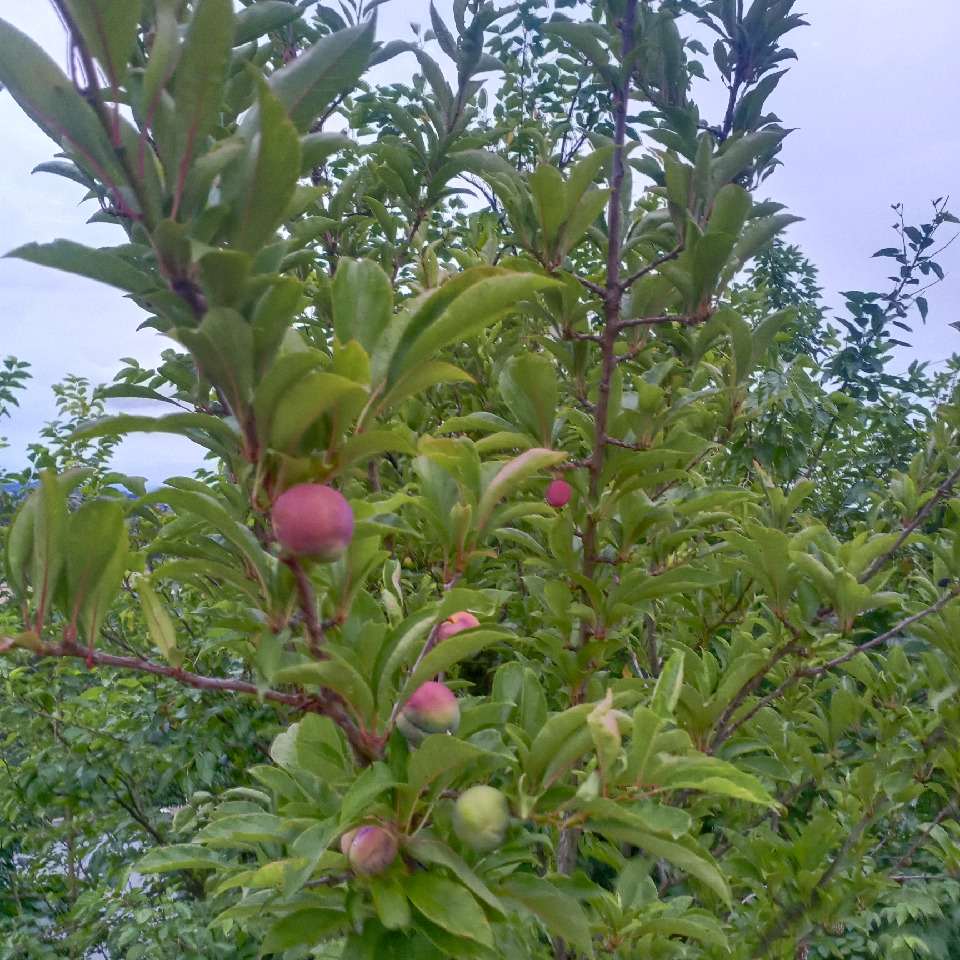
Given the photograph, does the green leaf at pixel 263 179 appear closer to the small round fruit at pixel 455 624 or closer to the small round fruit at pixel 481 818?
the small round fruit at pixel 455 624

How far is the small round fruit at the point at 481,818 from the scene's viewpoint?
853mm

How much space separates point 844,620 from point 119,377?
2746 millimetres

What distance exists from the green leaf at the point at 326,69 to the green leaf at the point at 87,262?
23 cm

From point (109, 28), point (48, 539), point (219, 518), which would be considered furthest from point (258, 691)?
point (109, 28)

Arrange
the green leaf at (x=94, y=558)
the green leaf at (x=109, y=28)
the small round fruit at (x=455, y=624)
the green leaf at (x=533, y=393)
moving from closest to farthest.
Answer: the green leaf at (x=109, y=28)
the green leaf at (x=94, y=558)
the small round fruit at (x=455, y=624)
the green leaf at (x=533, y=393)

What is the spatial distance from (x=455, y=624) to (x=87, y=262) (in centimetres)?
66

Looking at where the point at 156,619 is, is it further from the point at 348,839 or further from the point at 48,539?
the point at 348,839

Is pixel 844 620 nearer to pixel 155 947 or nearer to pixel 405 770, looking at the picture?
pixel 405 770

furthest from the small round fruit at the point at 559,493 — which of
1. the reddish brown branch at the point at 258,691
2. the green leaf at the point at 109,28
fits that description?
the green leaf at the point at 109,28

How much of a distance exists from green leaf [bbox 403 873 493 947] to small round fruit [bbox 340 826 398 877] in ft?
0.12

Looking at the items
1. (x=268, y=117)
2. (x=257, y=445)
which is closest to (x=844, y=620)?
(x=257, y=445)

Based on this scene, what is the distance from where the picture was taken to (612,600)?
1505 mm

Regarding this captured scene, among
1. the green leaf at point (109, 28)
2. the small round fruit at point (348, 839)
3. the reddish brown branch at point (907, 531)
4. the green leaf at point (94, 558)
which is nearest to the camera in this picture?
the green leaf at point (109, 28)

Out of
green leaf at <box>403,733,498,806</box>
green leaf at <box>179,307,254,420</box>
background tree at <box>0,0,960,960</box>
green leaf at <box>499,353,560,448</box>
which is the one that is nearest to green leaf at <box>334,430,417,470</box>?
background tree at <box>0,0,960,960</box>
